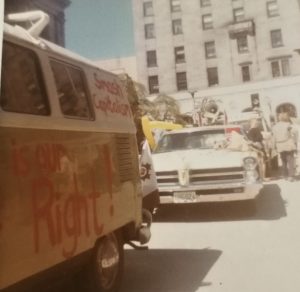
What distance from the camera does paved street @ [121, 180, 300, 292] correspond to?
394 cm

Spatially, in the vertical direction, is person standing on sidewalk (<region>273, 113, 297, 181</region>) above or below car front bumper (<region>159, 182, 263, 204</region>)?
above

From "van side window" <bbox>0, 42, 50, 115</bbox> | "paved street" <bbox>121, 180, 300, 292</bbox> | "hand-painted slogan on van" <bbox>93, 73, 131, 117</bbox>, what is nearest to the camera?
"van side window" <bbox>0, 42, 50, 115</bbox>

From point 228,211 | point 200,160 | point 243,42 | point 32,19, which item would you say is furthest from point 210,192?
point 32,19

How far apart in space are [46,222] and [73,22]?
1296 mm

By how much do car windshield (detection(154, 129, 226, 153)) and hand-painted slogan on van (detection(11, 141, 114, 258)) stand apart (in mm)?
4842

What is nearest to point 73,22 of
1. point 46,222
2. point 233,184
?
point 46,222

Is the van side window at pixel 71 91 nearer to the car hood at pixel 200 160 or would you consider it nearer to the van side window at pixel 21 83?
the van side window at pixel 21 83

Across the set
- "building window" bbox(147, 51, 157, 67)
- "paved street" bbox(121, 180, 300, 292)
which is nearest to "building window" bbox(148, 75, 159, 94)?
"building window" bbox(147, 51, 157, 67)

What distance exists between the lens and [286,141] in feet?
34.2

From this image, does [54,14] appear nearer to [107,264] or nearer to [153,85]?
[107,264]

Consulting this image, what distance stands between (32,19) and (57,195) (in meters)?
1.00

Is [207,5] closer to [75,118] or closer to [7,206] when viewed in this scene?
[75,118]

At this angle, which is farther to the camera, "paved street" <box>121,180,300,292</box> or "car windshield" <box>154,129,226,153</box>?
"car windshield" <box>154,129,226,153</box>

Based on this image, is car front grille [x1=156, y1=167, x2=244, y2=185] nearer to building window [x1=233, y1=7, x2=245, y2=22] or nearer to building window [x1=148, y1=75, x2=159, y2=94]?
building window [x1=233, y1=7, x2=245, y2=22]
